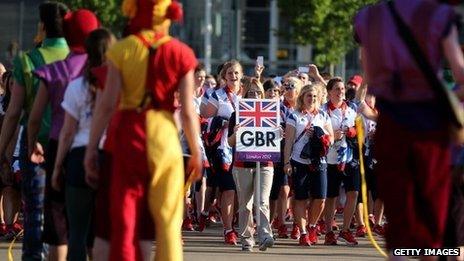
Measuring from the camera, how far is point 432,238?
8.27 m

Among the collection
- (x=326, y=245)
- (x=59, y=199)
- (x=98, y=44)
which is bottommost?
(x=326, y=245)

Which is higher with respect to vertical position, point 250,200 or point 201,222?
point 250,200

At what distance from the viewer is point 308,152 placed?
1638 centimetres

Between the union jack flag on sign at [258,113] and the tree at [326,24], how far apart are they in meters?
26.0

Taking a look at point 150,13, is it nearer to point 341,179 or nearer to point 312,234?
point 312,234

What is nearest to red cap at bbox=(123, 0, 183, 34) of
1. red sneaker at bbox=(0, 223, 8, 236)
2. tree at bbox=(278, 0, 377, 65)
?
red sneaker at bbox=(0, 223, 8, 236)

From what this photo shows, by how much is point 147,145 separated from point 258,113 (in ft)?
23.1

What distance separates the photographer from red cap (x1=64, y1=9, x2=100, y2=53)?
1034 cm

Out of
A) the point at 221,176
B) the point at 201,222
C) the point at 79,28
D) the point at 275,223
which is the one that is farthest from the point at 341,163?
the point at 79,28

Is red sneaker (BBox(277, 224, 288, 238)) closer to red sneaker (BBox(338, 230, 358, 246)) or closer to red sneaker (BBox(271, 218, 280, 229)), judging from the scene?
red sneaker (BBox(271, 218, 280, 229))

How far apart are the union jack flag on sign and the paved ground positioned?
1273 millimetres

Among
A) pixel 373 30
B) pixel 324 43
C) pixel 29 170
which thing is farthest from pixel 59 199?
pixel 324 43

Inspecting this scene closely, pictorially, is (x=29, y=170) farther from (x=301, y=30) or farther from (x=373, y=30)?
(x=301, y=30)

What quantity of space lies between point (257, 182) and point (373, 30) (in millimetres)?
7073
